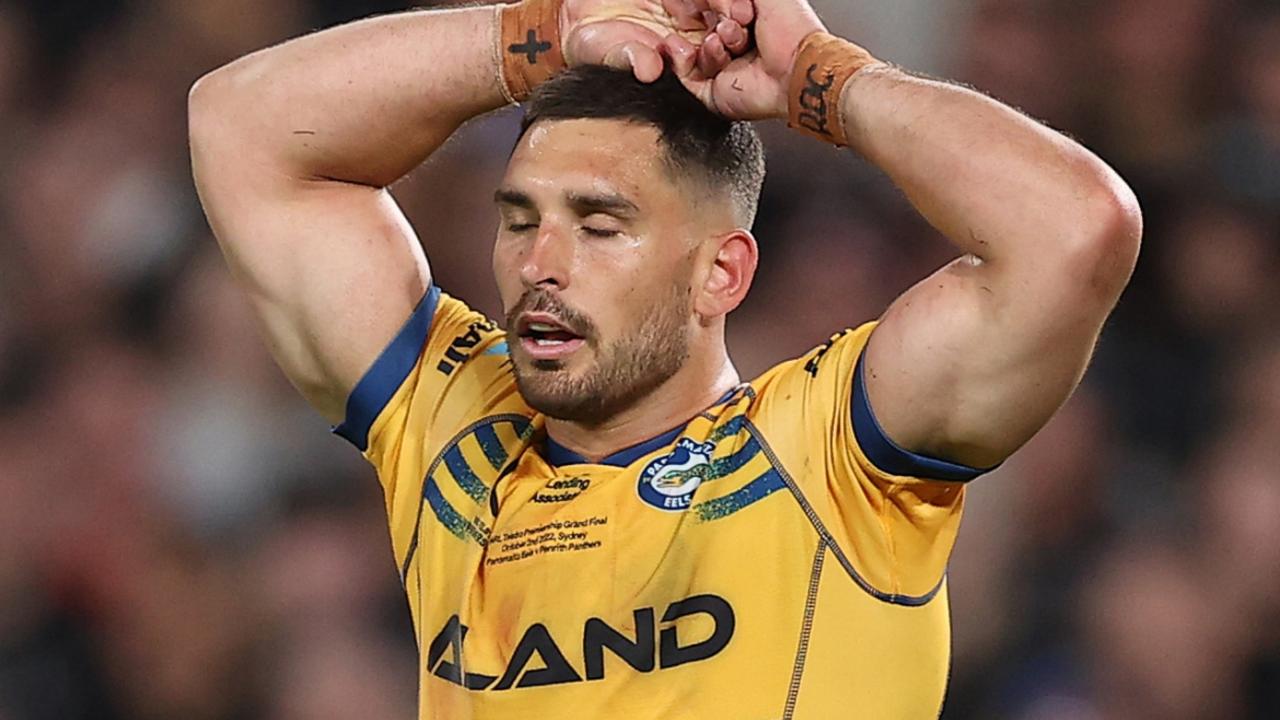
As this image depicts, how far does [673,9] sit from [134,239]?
3.53m

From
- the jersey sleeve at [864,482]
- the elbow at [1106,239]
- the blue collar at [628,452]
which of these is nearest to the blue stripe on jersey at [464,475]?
the blue collar at [628,452]

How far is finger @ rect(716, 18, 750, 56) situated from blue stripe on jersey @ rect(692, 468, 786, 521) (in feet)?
2.12

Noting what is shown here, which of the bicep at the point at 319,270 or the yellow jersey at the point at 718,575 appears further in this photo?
the bicep at the point at 319,270

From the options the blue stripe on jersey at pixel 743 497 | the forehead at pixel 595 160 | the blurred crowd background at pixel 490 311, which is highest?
the forehead at pixel 595 160

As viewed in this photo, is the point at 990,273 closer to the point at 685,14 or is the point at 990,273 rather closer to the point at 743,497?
the point at 743,497

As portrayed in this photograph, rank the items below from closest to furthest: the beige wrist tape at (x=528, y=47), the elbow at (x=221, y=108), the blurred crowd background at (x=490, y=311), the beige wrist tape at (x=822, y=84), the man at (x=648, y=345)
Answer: the man at (x=648, y=345)
the beige wrist tape at (x=822, y=84)
the beige wrist tape at (x=528, y=47)
the elbow at (x=221, y=108)
the blurred crowd background at (x=490, y=311)

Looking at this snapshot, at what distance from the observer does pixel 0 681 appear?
564 cm

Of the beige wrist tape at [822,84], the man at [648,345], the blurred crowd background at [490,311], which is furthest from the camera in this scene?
the blurred crowd background at [490,311]

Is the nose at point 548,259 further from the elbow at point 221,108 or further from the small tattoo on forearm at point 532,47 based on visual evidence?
the elbow at point 221,108

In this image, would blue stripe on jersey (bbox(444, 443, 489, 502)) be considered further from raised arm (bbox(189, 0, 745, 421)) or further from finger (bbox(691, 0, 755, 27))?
finger (bbox(691, 0, 755, 27))

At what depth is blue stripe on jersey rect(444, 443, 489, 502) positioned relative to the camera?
3.31 meters

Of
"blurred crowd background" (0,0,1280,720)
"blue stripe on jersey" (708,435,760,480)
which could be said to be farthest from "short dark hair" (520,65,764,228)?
"blurred crowd background" (0,0,1280,720)

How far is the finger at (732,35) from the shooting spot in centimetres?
316

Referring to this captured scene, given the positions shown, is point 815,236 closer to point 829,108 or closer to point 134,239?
point 134,239
